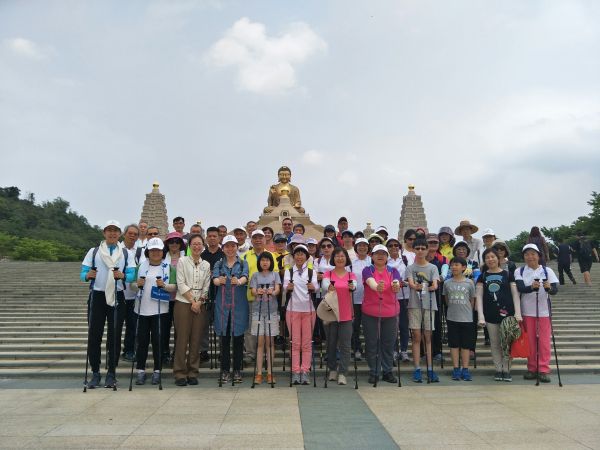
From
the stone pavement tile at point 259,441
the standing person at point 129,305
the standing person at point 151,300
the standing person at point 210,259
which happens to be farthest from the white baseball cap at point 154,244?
the stone pavement tile at point 259,441

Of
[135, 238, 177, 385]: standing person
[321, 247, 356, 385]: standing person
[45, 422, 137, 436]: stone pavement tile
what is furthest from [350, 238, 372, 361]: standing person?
[45, 422, 137, 436]: stone pavement tile

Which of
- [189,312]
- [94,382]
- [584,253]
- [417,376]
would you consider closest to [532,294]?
[417,376]

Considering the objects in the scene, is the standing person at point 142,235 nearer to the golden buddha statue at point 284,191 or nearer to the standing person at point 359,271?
the standing person at point 359,271

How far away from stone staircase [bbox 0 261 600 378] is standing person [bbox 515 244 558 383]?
0.64 metres

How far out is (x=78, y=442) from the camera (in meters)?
3.74

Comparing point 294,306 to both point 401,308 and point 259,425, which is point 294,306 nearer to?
point 401,308

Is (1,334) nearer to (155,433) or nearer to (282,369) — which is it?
(282,369)

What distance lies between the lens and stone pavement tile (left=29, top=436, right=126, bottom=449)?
12.0 feet

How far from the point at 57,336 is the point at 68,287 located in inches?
185

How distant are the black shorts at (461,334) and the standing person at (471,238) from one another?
1.90 metres

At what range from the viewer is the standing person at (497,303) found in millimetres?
6301

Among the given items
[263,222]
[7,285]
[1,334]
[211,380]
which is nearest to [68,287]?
[7,285]

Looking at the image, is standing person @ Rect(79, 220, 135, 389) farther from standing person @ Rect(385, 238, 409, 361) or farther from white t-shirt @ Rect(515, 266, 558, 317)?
white t-shirt @ Rect(515, 266, 558, 317)

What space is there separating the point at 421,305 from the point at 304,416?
248 cm
